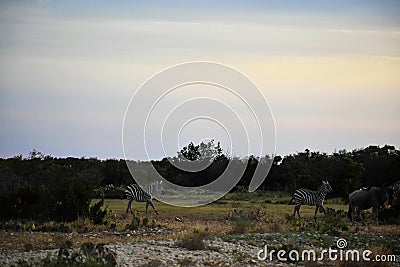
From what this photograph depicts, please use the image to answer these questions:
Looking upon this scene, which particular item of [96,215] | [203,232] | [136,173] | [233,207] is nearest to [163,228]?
[96,215]

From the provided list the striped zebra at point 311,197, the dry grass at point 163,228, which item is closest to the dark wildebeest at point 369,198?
the dry grass at point 163,228

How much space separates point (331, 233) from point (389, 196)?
654cm

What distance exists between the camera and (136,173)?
36.4m

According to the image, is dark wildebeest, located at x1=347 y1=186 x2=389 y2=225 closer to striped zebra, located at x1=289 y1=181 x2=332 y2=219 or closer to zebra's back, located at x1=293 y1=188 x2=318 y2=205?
striped zebra, located at x1=289 y1=181 x2=332 y2=219

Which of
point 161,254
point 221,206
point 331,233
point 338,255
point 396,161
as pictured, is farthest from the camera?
point 396,161

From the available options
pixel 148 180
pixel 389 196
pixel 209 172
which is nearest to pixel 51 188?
pixel 148 180

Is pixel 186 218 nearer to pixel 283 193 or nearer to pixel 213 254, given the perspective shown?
pixel 213 254

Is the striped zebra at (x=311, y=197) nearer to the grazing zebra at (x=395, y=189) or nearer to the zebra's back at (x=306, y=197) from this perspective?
the zebra's back at (x=306, y=197)

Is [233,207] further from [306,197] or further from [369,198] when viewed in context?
[369,198]

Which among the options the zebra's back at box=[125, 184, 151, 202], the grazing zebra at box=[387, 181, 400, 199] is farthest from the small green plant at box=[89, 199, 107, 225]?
the grazing zebra at box=[387, 181, 400, 199]

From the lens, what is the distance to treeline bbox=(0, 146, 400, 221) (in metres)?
25.5

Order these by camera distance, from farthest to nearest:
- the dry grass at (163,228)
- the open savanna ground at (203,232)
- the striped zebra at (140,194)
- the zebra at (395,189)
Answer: the striped zebra at (140,194) → the zebra at (395,189) → the dry grass at (163,228) → the open savanna ground at (203,232)

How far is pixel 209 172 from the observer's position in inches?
1649

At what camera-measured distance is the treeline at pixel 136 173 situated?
25.5m
